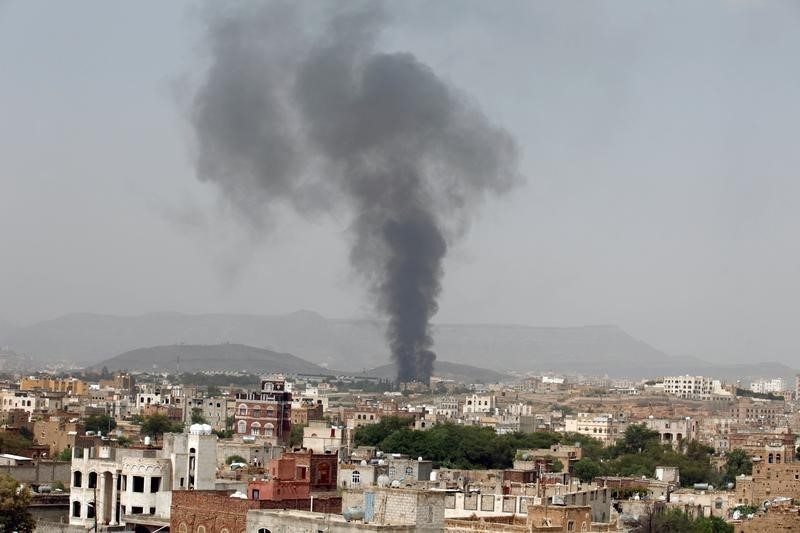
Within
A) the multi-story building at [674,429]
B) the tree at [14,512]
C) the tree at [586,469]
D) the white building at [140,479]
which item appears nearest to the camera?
the tree at [14,512]

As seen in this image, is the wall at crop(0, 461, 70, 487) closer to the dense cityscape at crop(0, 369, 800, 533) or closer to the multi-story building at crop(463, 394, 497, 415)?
the dense cityscape at crop(0, 369, 800, 533)

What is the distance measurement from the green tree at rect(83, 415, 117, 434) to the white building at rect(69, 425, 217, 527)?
200 ft

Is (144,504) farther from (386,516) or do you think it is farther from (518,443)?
(518,443)

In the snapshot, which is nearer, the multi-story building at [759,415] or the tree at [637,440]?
the tree at [637,440]

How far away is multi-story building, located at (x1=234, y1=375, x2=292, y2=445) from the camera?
10275 centimetres

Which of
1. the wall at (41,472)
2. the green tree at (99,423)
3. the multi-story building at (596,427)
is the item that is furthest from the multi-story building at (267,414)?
the wall at (41,472)

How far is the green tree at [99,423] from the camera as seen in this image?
10800 cm

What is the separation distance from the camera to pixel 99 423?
113125mm

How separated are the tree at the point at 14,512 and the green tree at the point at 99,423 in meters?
62.6

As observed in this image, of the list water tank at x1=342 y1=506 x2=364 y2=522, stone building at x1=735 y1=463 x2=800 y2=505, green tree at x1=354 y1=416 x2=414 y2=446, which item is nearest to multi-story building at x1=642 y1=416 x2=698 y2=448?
green tree at x1=354 y1=416 x2=414 y2=446

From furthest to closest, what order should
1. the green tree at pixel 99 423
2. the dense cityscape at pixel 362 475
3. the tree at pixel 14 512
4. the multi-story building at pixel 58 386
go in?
the multi-story building at pixel 58 386, the green tree at pixel 99 423, the tree at pixel 14 512, the dense cityscape at pixel 362 475

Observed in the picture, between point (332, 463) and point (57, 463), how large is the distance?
15133mm

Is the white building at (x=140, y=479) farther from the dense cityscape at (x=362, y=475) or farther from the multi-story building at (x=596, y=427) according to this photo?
the multi-story building at (x=596, y=427)

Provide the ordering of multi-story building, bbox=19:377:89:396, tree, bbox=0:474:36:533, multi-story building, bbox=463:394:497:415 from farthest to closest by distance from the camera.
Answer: multi-story building, bbox=463:394:497:415 < multi-story building, bbox=19:377:89:396 < tree, bbox=0:474:36:533
